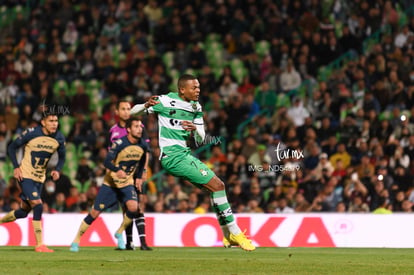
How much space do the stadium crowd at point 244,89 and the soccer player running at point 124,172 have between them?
336 centimetres

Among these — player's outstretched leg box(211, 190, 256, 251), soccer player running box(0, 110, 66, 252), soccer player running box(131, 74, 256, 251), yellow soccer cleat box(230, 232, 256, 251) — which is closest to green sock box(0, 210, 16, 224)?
soccer player running box(0, 110, 66, 252)

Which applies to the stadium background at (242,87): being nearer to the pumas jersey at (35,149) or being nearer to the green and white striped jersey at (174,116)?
the pumas jersey at (35,149)

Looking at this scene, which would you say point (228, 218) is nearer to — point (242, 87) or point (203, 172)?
point (203, 172)

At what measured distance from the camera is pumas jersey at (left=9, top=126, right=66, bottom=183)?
50.9 feet

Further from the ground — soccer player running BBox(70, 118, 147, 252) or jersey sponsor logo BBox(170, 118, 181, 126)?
jersey sponsor logo BBox(170, 118, 181, 126)

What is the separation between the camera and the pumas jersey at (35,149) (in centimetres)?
1551

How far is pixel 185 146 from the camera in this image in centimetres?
1327

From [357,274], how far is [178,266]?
2157mm

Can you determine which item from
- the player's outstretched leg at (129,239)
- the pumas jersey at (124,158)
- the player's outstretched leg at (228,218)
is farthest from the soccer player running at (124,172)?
the player's outstretched leg at (228,218)

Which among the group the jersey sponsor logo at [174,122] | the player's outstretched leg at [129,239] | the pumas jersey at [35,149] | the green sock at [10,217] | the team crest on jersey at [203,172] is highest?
the jersey sponsor logo at [174,122]

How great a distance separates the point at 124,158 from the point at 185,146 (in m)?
2.78

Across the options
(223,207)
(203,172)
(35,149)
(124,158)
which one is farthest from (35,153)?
(223,207)

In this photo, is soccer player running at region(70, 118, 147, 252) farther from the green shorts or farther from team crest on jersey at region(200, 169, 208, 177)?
team crest on jersey at region(200, 169, 208, 177)

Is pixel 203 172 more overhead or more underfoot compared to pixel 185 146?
more underfoot
